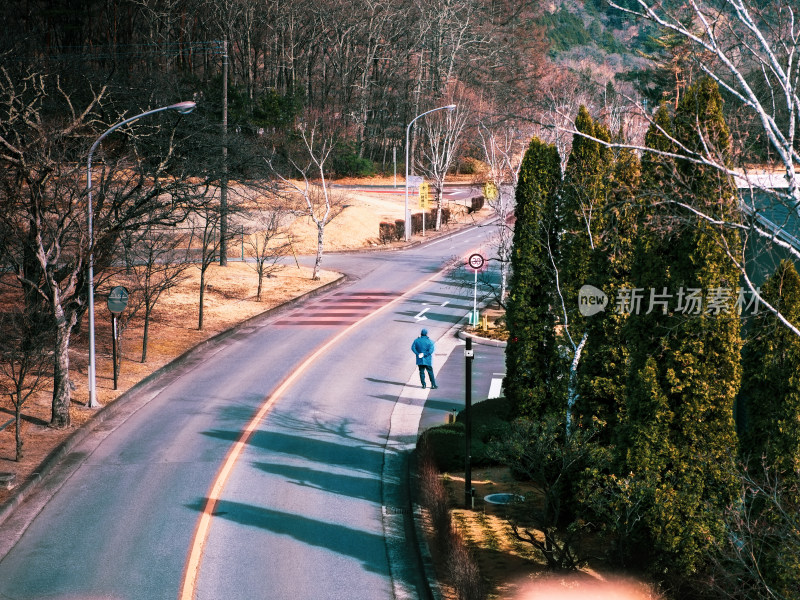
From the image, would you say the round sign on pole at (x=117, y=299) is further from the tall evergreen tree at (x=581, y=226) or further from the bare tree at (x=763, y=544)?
the bare tree at (x=763, y=544)

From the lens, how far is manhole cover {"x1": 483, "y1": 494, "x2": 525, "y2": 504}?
16359 mm

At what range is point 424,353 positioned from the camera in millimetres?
23688

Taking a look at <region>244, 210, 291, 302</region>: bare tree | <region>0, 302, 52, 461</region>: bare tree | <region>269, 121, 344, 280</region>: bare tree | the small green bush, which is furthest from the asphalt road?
<region>244, 210, 291, 302</region>: bare tree

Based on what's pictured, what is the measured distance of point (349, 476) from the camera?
1766cm

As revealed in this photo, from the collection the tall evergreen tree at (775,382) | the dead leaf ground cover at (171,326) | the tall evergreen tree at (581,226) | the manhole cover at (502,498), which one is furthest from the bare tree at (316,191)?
the tall evergreen tree at (775,382)

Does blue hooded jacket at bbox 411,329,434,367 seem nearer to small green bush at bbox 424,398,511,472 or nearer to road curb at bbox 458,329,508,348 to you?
small green bush at bbox 424,398,511,472

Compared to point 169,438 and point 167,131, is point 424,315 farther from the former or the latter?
point 169,438

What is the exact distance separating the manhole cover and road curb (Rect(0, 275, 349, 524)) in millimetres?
8252

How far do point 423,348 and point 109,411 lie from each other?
788cm

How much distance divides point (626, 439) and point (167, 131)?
27.9 meters

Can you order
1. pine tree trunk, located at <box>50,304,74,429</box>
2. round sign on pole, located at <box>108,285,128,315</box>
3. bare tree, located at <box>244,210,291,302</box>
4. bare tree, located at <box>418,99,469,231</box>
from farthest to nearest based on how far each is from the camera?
bare tree, located at <box>418,99,469,231</box> → bare tree, located at <box>244,210,291,302</box> → round sign on pole, located at <box>108,285,128,315</box> → pine tree trunk, located at <box>50,304,74,429</box>

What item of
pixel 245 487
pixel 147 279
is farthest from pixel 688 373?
pixel 147 279

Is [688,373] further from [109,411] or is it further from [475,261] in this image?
[475,261]

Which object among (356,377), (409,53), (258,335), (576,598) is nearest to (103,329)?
(258,335)
